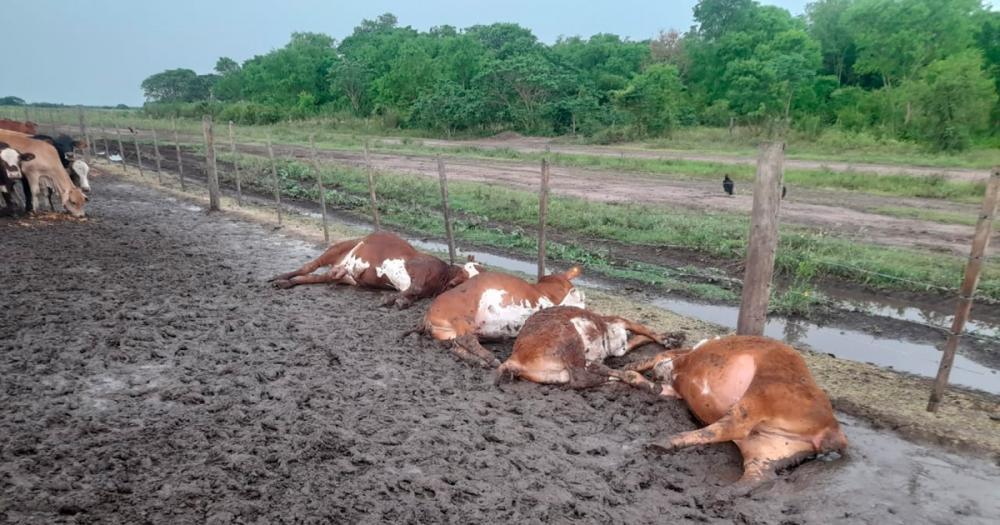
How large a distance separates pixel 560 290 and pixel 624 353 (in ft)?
2.79

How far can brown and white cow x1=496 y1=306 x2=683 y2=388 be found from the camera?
471cm

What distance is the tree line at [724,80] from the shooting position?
26641mm

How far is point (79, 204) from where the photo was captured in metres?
11.2

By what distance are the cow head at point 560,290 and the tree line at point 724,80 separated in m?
23.3

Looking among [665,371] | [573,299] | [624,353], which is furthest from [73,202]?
[665,371]

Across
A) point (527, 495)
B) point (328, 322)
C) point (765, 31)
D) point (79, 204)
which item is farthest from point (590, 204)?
point (765, 31)

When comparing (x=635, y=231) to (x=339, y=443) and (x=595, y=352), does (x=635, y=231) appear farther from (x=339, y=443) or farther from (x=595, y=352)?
(x=339, y=443)

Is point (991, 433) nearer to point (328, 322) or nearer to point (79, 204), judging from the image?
point (328, 322)

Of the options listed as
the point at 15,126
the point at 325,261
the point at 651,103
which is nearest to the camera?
the point at 325,261

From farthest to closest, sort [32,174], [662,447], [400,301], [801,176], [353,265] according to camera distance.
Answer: [801,176], [32,174], [353,265], [400,301], [662,447]

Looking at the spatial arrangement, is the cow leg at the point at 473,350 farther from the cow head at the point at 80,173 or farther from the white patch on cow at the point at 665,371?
the cow head at the point at 80,173

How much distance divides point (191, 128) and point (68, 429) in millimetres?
44121

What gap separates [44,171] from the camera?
10883mm

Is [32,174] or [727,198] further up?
[32,174]
